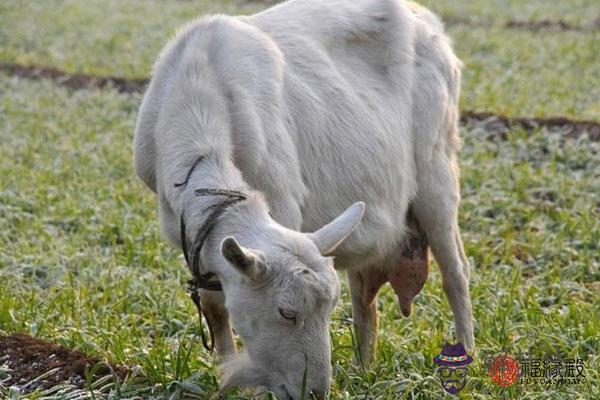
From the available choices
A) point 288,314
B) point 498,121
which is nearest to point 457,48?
point 498,121

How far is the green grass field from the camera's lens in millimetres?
4824

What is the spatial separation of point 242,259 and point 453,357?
63.1 inches

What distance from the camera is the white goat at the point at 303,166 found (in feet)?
12.3

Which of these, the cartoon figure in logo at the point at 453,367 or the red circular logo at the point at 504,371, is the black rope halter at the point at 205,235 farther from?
the red circular logo at the point at 504,371

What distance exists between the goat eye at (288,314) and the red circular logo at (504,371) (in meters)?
1.40

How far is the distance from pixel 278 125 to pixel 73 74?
9203 mm

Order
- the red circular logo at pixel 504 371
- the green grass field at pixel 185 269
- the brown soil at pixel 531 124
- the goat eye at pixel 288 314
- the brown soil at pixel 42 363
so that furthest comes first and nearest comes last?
the brown soil at pixel 531 124, the green grass field at pixel 185 269, the red circular logo at pixel 504 371, the brown soil at pixel 42 363, the goat eye at pixel 288 314

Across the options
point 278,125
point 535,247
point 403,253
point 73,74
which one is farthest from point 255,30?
point 73,74

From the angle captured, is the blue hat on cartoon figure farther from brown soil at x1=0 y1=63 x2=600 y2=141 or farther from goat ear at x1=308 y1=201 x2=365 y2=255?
brown soil at x1=0 y1=63 x2=600 y2=141

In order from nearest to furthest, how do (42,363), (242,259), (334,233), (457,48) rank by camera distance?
(242,259), (334,233), (42,363), (457,48)

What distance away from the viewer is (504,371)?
475cm

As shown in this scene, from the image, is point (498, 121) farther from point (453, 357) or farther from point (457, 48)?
point (453, 357)

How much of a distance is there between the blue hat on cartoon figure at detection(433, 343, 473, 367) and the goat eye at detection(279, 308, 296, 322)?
4.34ft
